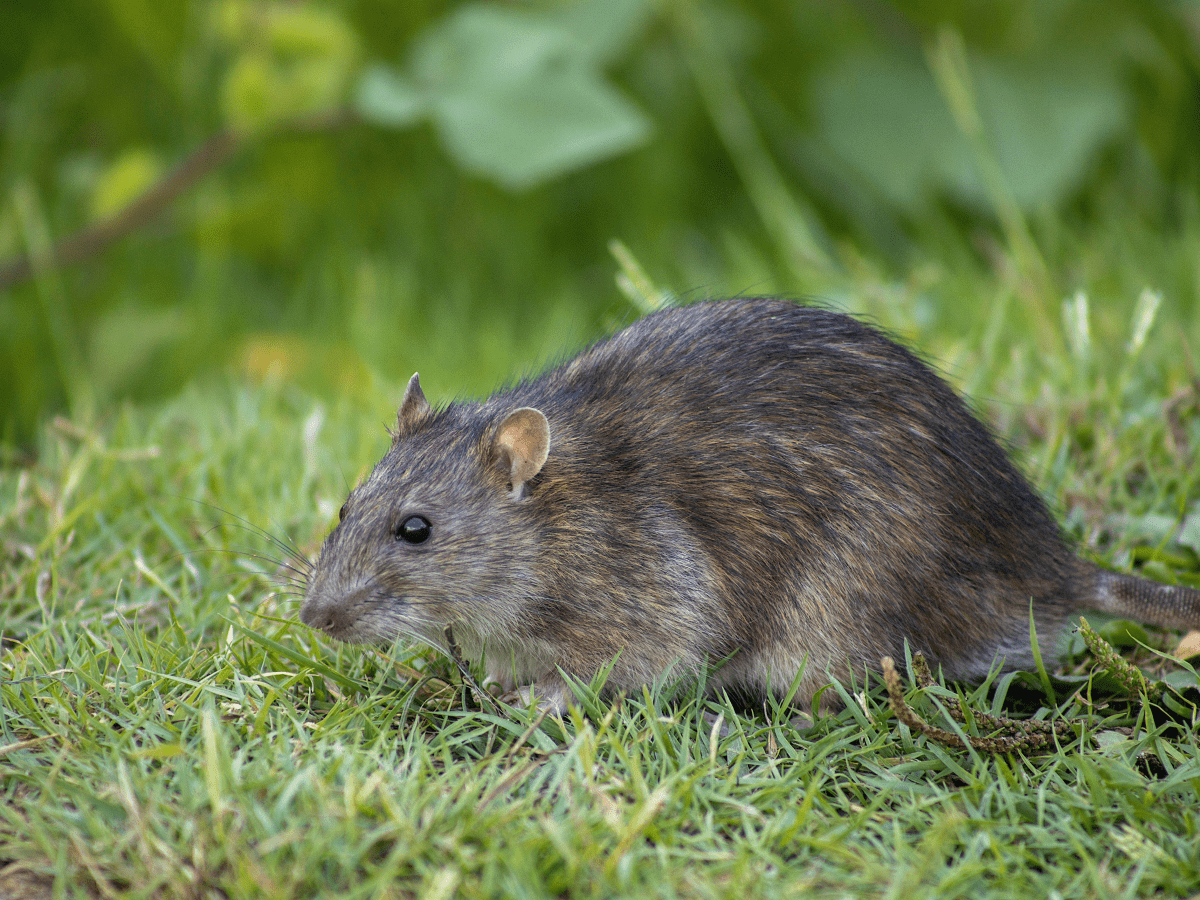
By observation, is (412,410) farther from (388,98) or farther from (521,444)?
(388,98)

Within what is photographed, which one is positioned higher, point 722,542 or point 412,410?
point 412,410

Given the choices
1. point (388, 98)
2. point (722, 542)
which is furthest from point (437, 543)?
point (388, 98)

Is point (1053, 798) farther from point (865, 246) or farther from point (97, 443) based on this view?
point (865, 246)

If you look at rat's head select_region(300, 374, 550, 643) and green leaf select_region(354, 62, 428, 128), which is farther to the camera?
green leaf select_region(354, 62, 428, 128)

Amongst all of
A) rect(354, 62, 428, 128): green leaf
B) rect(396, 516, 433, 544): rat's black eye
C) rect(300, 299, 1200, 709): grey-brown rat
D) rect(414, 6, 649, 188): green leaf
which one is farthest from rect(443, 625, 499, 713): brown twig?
rect(354, 62, 428, 128): green leaf

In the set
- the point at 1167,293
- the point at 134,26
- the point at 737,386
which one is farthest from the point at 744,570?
the point at 134,26

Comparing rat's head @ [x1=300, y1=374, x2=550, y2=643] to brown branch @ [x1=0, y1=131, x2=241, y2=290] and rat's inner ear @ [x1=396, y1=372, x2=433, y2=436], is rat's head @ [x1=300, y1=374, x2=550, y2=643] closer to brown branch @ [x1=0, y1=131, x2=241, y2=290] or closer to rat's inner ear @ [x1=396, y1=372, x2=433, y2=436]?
rat's inner ear @ [x1=396, y1=372, x2=433, y2=436]
